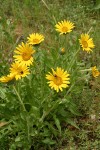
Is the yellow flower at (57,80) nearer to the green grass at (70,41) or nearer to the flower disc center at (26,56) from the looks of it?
the flower disc center at (26,56)

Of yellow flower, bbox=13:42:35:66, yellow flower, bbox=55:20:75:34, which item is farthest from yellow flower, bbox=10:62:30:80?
yellow flower, bbox=55:20:75:34

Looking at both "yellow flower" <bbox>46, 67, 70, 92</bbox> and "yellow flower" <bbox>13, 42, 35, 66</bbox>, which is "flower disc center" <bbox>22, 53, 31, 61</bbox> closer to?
"yellow flower" <bbox>13, 42, 35, 66</bbox>

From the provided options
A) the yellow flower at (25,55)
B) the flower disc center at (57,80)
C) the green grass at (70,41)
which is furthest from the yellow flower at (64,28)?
the flower disc center at (57,80)

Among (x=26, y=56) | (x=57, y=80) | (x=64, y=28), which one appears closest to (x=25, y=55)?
(x=26, y=56)

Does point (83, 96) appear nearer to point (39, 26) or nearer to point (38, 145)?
point (38, 145)

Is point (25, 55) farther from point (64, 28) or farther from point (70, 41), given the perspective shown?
point (70, 41)

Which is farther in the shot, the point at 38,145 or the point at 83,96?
the point at 83,96

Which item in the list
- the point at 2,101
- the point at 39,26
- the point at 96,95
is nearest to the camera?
the point at 2,101

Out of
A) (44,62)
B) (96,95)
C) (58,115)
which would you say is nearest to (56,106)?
(58,115)

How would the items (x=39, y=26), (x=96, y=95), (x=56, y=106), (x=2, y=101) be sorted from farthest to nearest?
(x=39, y=26)
(x=96, y=95)
(x=2, y=101)
(x=56, y=106)
